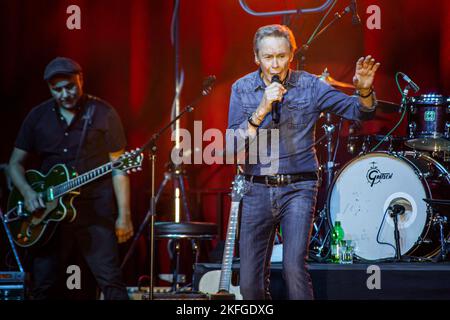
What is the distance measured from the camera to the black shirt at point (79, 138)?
6.19 metres

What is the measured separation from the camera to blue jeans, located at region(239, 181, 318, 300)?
167 inches

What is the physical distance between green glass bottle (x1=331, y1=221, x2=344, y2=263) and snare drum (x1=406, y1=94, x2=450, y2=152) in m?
0.98

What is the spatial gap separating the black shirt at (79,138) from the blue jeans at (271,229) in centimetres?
206

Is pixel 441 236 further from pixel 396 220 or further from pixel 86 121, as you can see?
pixel 86 121

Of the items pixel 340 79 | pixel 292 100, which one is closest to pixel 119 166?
pixel 292 100

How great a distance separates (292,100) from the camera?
4562mm

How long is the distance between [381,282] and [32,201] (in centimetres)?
300

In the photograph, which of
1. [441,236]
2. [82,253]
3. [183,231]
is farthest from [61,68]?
[441,236]

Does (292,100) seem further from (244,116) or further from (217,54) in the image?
(217,54)

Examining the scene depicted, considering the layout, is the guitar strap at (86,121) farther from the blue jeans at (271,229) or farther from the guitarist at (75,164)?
the blue jeans at (271,229)

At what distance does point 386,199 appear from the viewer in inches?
250

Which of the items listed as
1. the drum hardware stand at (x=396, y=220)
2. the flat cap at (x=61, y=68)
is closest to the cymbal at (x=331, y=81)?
the drum hardware stand at (x=396, y=220)

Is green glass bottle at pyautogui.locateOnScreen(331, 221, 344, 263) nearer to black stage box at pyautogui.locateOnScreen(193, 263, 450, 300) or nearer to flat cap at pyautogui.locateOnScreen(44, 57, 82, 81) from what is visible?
black stage box at pyautogui.locateOnScreen(193, 263, 450, 300)
